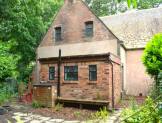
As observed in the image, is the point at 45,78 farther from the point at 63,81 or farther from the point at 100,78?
the point at 100,78

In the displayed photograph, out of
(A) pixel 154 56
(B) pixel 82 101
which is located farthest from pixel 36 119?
(A) pixel 154 56

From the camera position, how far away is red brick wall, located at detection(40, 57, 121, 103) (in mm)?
13875

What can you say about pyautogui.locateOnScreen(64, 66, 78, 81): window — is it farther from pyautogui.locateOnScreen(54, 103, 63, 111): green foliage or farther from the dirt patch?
the dirt patch

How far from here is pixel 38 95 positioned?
47.8ft

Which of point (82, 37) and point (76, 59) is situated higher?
point (82, 37)

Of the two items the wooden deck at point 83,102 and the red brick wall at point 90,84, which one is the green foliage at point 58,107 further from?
the red brick wall at point 90,84

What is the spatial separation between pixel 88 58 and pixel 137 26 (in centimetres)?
903

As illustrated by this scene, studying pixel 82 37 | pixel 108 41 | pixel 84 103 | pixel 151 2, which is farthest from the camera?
pixel 151 2

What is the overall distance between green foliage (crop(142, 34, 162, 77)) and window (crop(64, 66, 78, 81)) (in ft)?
13.4

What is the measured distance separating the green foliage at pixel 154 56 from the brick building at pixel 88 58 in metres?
1.86

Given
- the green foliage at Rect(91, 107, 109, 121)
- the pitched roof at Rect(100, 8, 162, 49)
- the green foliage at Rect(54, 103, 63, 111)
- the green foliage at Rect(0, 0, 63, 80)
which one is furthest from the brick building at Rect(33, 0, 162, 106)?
the green foliage at Rect(91, 107, 109, 121)

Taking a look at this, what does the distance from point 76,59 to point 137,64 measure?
24.0ft

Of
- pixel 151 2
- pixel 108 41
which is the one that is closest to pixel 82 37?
pixel 108 41

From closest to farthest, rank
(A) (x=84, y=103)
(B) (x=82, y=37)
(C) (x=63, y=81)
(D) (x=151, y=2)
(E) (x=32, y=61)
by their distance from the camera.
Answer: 1. (A) (x=84, y=103)
2. (C) (x=63, y=81)
3. (B) (x=82, y=37)
4. (E) (x=32, y=61)
5. (D) (x=151, y=2)
